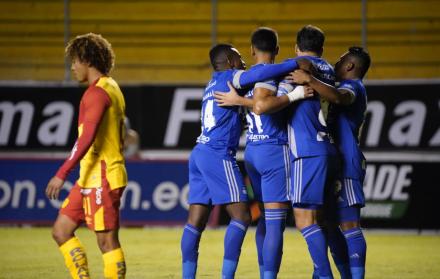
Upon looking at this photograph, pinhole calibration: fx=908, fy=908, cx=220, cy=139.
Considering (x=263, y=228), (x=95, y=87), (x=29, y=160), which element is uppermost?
(x=95, y=87)

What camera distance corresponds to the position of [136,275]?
→ 30.3ft

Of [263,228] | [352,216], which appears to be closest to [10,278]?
[263,228]

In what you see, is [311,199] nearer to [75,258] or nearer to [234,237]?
[234,237]

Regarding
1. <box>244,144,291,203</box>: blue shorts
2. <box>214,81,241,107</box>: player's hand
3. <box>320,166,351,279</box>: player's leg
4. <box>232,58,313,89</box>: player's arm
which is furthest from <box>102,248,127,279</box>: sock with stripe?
<box>320,166,351,279</box>: player's leg

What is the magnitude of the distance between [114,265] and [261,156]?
5.46 feet

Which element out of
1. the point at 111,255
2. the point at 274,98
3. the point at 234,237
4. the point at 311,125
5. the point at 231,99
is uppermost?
the point at 274,98

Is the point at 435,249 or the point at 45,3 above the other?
the point at 45,3

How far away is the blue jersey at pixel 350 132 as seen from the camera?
25.4ft

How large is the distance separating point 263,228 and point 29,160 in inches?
299

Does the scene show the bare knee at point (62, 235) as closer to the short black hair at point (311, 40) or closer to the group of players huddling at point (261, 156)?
the group of players huddling at point (261, 156)

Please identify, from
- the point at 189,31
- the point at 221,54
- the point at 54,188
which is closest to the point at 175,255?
the point at 221,54

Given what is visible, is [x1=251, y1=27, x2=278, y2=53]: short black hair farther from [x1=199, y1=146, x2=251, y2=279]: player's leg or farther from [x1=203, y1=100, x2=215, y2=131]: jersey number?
[x1=199, y1=146, x2=251, y2=279]: player's leg

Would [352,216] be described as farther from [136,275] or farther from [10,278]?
[10,278]

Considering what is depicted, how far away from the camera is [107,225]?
22.2 feet
